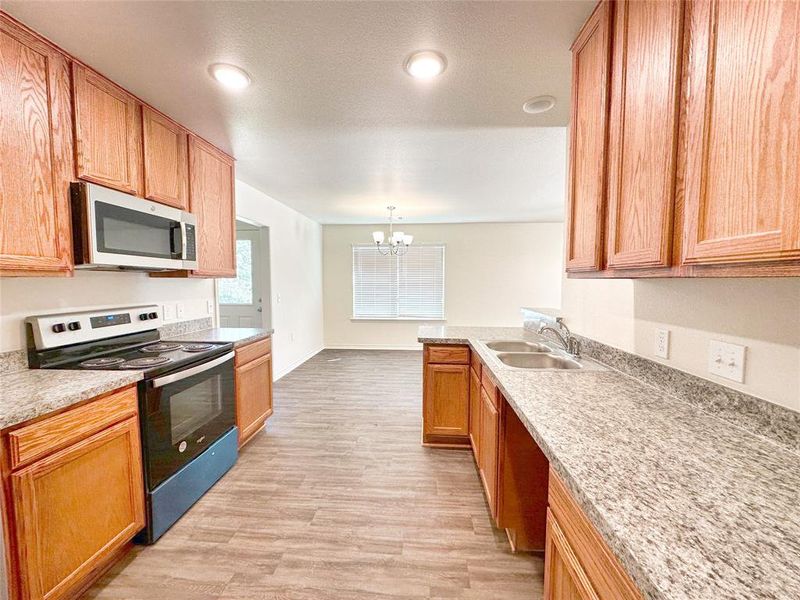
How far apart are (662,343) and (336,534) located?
1.80m

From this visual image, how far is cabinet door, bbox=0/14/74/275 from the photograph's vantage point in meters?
1.36

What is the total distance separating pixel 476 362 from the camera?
236 cm

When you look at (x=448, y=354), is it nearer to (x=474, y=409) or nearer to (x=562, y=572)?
(x=474, y=409)

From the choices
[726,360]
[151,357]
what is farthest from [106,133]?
[726,360]

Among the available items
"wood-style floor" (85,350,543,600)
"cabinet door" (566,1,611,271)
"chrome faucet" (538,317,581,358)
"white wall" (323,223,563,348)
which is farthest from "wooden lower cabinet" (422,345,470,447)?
"white wall" (323,223,563,348)

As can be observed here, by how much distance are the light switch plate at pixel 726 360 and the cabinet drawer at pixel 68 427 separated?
235cm

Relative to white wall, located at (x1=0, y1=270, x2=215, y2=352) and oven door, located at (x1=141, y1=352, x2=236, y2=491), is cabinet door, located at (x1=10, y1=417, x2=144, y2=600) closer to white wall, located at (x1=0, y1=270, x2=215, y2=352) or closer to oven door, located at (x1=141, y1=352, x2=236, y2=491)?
oven door, located at (x1=141, y1=352, x2=236, y2=491)

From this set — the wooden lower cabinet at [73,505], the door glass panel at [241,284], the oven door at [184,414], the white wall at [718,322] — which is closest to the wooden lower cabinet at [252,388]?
the oven door at [184,414]

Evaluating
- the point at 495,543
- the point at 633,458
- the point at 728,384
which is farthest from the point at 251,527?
the point at 728,384

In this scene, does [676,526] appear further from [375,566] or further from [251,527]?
[251,527]

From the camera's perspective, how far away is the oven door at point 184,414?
168 centimetres

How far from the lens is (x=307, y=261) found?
5617 millimetres

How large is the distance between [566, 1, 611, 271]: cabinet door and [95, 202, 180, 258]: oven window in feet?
7.45

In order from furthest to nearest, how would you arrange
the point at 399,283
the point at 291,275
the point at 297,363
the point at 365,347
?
the point at 365,347, the point at 399,283, the point at 297,363, the point at 291,275
